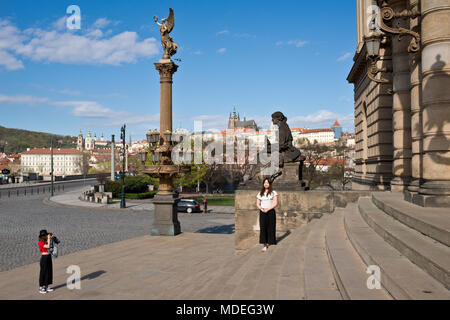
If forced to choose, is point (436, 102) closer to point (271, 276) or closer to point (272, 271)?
point (272, 271)

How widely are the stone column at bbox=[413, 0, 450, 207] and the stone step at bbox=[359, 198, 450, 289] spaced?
1271 millimetres

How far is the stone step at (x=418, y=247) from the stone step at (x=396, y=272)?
7 centimetres

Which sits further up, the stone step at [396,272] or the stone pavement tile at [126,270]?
the stone step at [396,272]

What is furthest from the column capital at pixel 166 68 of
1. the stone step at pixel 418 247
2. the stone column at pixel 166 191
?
the stone step at pixel 418 247

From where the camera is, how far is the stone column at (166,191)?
590 inches

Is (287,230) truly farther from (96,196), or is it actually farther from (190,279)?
(96,196)

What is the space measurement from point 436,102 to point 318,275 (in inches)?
189

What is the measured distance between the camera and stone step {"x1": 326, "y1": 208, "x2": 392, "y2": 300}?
12.0ft

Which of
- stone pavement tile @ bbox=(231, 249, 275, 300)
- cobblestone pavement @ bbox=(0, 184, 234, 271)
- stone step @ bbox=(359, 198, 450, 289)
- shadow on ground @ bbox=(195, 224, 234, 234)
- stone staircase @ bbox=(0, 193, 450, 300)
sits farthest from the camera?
shadow on ground @ bbox=(195, 224, 234, 234)

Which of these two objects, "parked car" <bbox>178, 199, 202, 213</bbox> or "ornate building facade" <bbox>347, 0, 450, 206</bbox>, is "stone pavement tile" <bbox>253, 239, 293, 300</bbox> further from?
"parked car" <bbox>178, 199, 202, 213</bbox>

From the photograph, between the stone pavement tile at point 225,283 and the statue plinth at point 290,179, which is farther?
the statue plinth at point 290,179

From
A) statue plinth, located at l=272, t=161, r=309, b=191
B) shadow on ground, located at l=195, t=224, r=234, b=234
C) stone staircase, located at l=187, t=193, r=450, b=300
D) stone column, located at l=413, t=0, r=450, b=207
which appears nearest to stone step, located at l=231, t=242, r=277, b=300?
stone staircase, located at l=187, t=193, r=450, b=300

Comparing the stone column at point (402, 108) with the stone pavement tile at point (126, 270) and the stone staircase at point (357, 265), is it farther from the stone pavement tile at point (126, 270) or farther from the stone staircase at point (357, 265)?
the stone pavement tile at point (126, 270)
